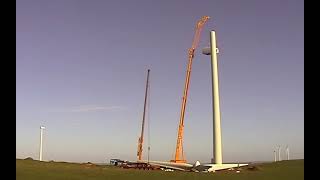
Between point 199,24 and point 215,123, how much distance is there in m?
56.5

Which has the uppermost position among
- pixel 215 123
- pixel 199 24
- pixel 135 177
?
pixel 199 24
